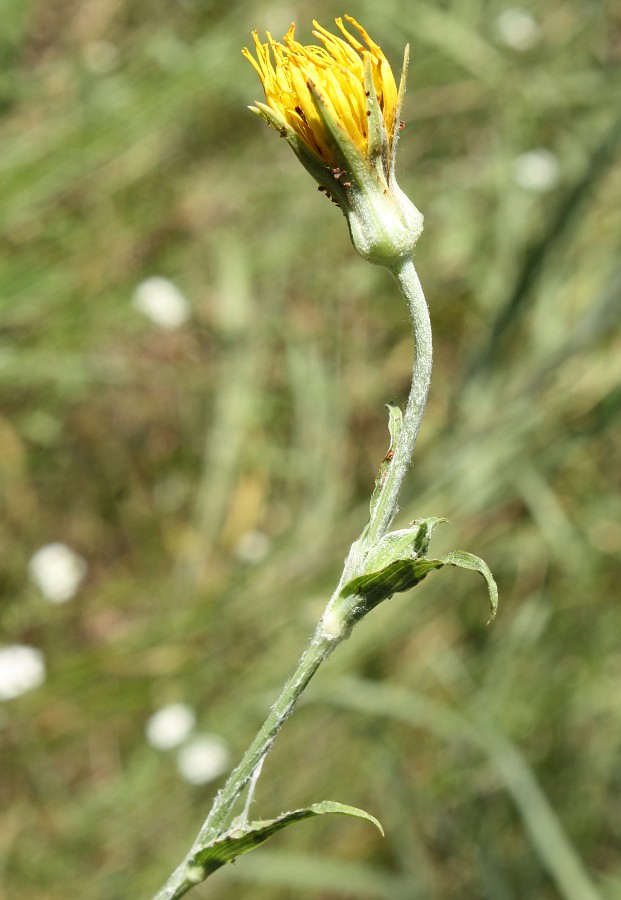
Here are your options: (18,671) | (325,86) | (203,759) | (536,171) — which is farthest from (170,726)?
(536,171)

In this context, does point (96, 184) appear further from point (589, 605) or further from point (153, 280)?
point (589, 605)

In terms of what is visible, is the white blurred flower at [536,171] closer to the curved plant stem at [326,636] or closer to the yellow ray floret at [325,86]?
the yellow ray floret at [325,86]

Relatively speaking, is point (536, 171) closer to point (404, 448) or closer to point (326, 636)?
point (404, 448)

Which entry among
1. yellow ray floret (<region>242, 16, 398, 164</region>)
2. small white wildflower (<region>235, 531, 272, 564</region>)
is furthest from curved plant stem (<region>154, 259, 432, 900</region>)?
small white wildflower (<region>235, 531, 272, 564</region>)

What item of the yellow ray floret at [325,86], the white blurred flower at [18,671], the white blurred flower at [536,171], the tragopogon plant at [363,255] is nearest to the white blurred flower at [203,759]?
the white blurred flower at [18,671]

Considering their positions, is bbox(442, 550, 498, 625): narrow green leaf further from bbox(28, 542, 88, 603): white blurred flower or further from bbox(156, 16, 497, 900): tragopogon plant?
bbox(28, 542, 88, 603): white blurred flower

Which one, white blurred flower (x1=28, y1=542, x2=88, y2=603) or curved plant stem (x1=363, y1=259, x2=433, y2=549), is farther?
white blurred flower (x1=28, y1=542, x2=88, y2=603)
